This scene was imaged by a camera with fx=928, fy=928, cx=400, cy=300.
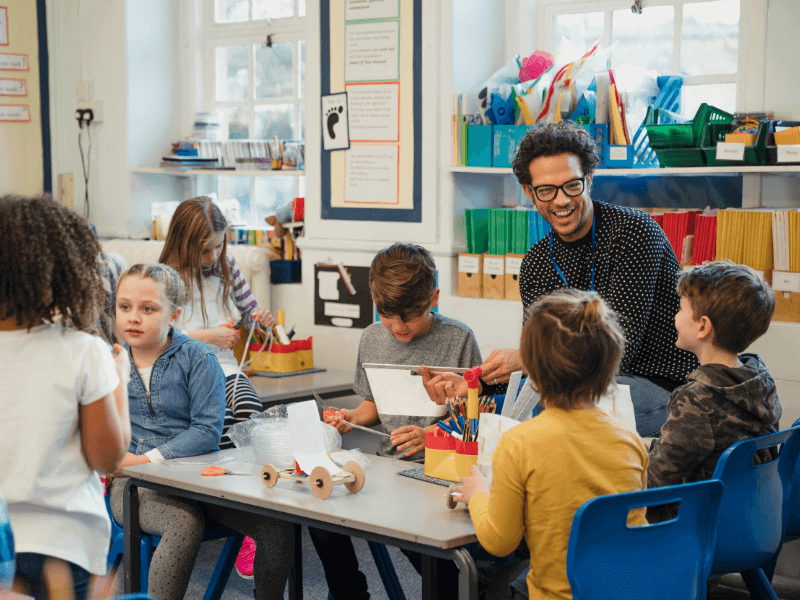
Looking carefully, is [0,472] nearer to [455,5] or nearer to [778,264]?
[778,264]

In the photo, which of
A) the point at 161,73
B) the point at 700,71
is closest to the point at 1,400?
the point at 700,71

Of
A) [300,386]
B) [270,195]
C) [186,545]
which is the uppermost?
[270,195]

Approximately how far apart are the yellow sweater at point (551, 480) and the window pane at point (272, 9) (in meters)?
3.67

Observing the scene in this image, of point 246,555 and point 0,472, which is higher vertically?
point 0,472

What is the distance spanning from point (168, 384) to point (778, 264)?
2029 millimetres

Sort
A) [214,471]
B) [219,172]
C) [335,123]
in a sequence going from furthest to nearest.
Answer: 1. [219,172]
2. [335,123]
3. [214,471]

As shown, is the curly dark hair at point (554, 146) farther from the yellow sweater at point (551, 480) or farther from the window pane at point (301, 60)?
the window pane at point (301, 60)

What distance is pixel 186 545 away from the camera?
2.32m

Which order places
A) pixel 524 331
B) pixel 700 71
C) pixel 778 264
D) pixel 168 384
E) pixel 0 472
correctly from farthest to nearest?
pixel 700 71, pixel 778 264, pixel 168 384, pixel 524 331, pixel 0 472

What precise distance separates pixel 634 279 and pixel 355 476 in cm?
88

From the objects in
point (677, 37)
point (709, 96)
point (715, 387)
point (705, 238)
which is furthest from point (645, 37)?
point (715, 387)

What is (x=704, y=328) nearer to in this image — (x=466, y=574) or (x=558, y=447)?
(x=558, y=447)

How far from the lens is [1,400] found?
1.60m

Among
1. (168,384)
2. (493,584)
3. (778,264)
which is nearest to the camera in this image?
(493,584)
